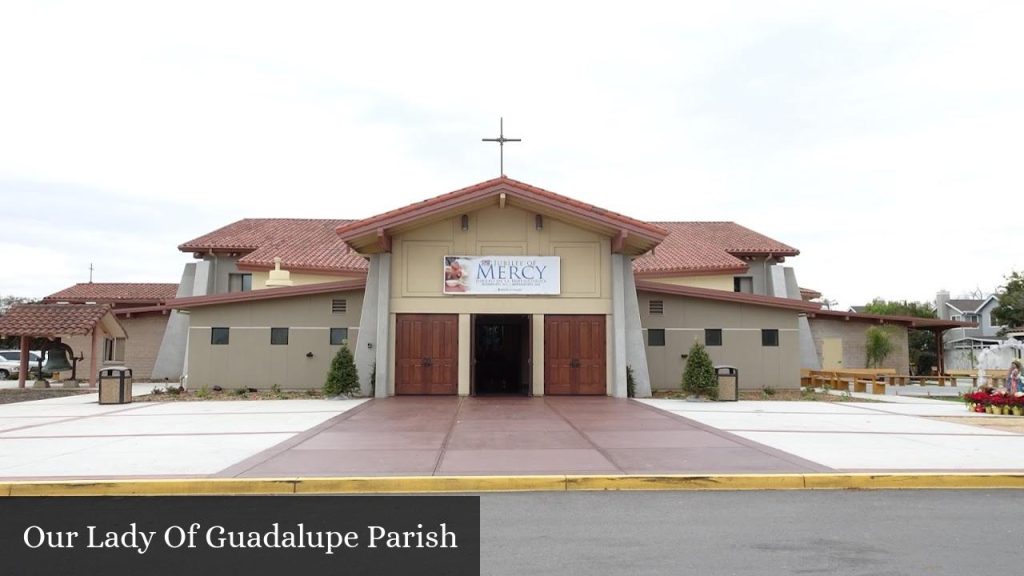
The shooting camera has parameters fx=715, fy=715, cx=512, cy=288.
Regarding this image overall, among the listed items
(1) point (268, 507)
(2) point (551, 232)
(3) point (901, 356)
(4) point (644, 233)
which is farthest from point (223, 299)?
(3) point (901, 356)

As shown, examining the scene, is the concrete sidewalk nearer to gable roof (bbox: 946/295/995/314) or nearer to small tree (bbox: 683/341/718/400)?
small tree (bbox: 683/341/718/400)

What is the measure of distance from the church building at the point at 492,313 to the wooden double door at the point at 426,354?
3 cm

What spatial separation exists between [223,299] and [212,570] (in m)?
18.1

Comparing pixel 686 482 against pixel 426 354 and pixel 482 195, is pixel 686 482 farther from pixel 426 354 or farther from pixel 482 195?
pixel 426 354

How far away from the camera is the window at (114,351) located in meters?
32.3

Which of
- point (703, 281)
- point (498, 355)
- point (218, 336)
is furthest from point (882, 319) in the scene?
point (218, 336)

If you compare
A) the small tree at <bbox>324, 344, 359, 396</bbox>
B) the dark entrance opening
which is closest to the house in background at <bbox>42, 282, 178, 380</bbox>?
the dark entrance opening

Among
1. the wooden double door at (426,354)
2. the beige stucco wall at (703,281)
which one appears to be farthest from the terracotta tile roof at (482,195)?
the beige stucco wall at (703,281)

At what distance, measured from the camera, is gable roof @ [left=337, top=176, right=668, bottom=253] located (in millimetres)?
19188

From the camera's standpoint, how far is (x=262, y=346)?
2236cm

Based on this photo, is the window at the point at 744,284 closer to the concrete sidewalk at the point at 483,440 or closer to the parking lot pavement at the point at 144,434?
the concrete sidewalk at the point at 483,440

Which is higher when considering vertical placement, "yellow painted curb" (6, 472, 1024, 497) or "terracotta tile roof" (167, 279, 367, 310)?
"terracotta tile roof" (167, 279, 367, 310)

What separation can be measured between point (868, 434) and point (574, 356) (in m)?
9.30
